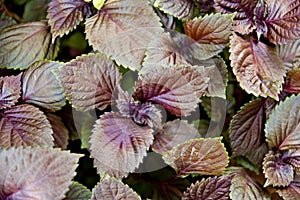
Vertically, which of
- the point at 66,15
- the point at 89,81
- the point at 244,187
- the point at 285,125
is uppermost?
the point at 66,15

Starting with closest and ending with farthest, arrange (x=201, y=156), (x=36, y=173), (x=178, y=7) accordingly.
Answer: (x=36, y=173), (x=201, y=156), (x=178, y=7)

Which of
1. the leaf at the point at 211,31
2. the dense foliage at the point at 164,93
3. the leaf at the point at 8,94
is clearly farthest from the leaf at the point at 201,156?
the leaf at the point at 8,94

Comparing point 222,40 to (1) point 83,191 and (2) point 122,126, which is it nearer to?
(2) point 122,126

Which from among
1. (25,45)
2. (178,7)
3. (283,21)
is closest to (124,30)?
(178,7)

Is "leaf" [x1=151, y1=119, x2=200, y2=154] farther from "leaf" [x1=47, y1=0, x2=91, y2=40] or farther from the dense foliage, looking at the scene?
"leaf" [x1=47, y1=0, x2=91, y2=40]

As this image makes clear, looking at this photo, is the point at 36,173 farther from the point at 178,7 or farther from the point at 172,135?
the point at 178,7

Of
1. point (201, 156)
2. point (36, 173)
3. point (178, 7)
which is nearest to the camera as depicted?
point (36, 173)

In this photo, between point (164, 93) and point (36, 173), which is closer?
point (36, 173)

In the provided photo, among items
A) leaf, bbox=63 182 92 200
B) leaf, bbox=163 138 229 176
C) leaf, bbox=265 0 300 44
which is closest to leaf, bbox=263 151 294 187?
leaf, bbox=163 138 229 176
